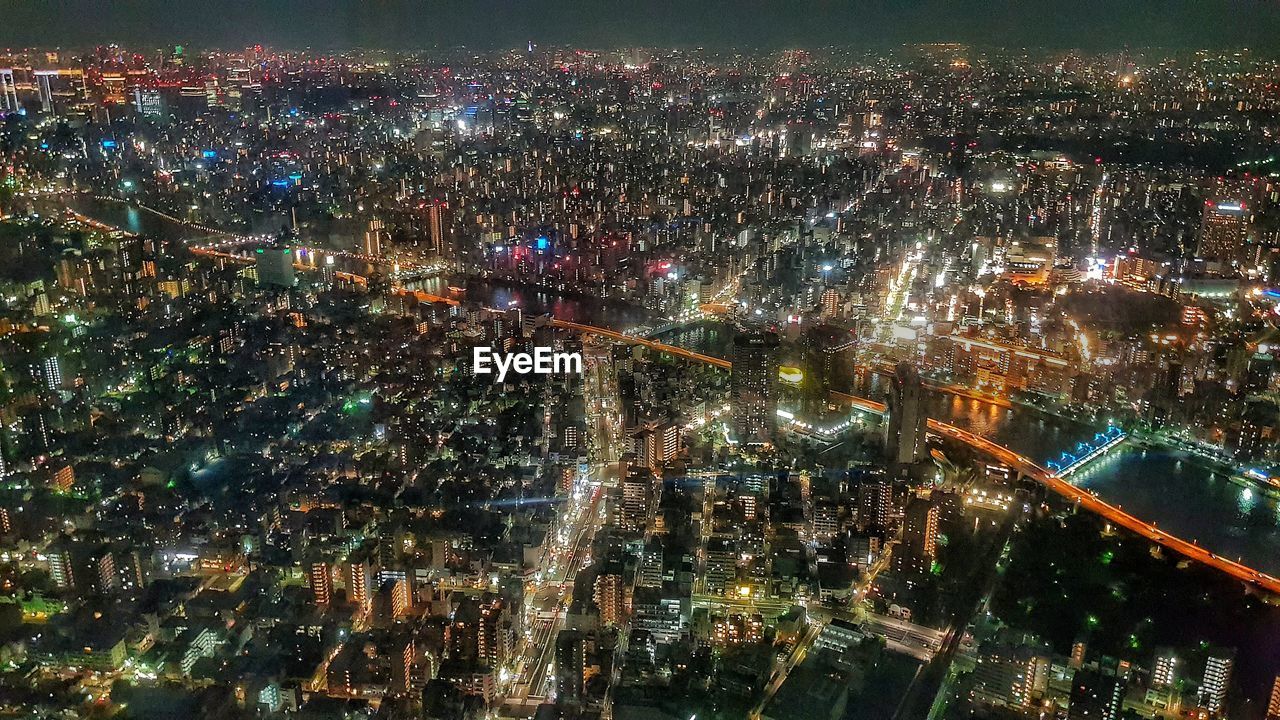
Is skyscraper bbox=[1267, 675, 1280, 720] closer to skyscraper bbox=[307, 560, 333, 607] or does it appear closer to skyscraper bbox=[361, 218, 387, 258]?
skyscraper bbox=[307, 560, 333, 607]

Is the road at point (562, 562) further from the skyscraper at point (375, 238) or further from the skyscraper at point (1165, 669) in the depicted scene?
the skyscraper at point (375, 238)

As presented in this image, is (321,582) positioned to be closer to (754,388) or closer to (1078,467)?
(754,388)

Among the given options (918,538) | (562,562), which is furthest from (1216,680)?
(562,562)

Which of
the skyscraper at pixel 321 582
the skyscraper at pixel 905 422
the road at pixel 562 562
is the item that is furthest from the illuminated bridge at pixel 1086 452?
the skyscraper at pixel 321 582

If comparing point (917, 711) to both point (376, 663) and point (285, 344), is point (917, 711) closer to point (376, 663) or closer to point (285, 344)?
point (376, 663)

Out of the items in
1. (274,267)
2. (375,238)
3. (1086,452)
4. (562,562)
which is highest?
(375,238)

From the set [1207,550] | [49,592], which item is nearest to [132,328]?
[49,592]
